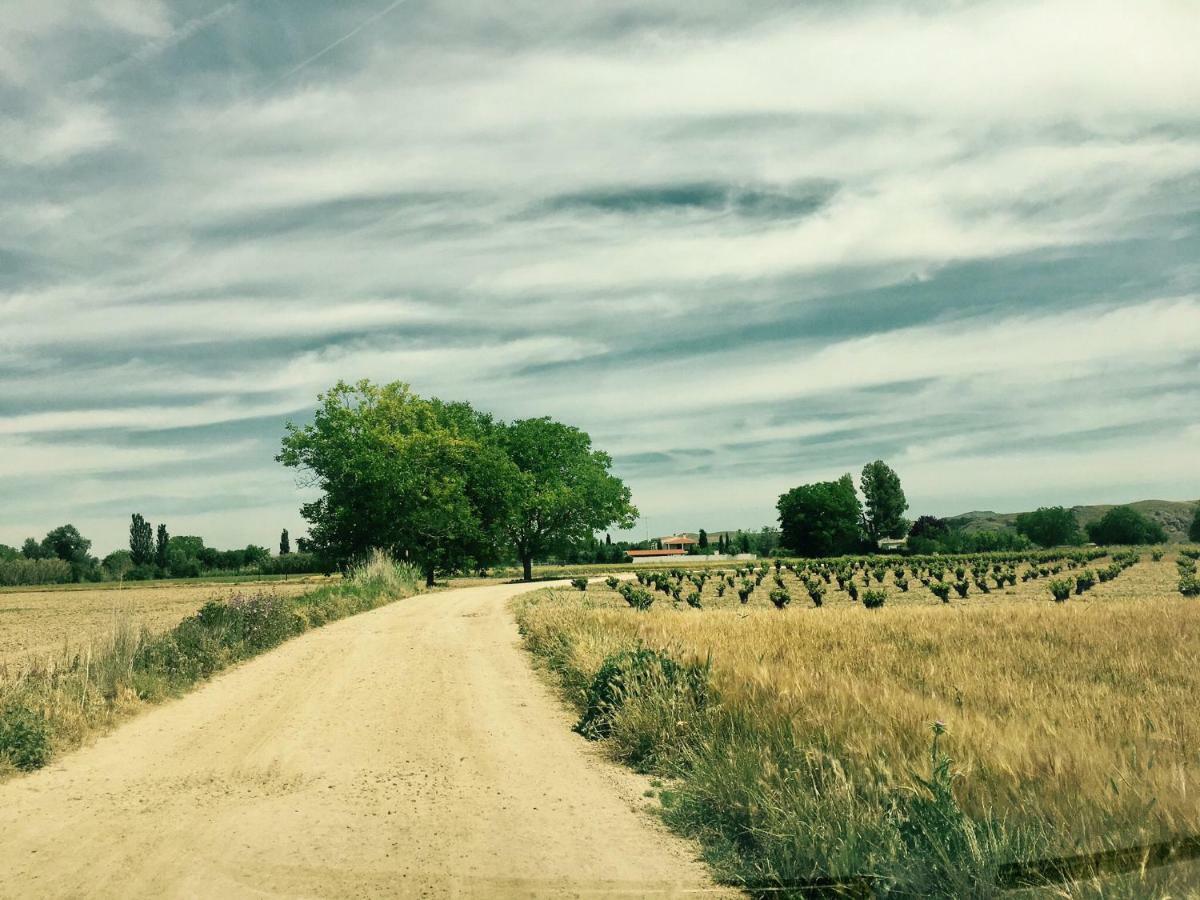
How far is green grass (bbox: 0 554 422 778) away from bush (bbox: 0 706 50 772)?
0.01 metres

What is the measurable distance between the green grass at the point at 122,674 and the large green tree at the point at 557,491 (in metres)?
51.1

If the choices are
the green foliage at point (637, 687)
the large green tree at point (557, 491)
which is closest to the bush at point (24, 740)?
the green foliage at point (637, 687)

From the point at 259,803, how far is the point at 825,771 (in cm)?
505

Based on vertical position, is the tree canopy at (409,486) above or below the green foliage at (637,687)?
above

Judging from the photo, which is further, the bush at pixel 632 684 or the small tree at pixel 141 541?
the small tree at pixel 141 541

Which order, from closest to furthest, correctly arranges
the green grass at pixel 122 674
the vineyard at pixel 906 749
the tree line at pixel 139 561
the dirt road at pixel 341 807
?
the vineyard at pixel 906 749, the dirt road at pixel 341 807, the green grass at pixel 122 674, the tree line at pixel 139 561

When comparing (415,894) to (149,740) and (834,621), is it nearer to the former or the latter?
(149,740)

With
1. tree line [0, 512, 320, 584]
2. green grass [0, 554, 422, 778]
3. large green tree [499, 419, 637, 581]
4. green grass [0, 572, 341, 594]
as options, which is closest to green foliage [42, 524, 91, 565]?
tree line [0, 512, 320, 584]

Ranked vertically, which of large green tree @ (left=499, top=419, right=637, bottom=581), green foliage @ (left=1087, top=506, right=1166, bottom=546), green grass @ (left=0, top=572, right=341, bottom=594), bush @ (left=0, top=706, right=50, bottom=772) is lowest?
green foliage @ (left=1087, top=506, right=1166, bottom=546)

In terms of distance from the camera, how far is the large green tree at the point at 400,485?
190 feet

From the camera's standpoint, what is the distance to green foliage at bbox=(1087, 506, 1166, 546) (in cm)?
15075

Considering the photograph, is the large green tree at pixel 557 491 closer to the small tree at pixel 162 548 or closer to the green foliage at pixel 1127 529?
the small tree at pixel 162 548

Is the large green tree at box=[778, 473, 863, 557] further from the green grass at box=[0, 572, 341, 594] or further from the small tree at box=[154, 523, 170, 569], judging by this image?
the small tree at box=[154, 523, 170, 569]

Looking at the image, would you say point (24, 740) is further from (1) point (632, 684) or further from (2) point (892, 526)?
(2) point (892, 526)
